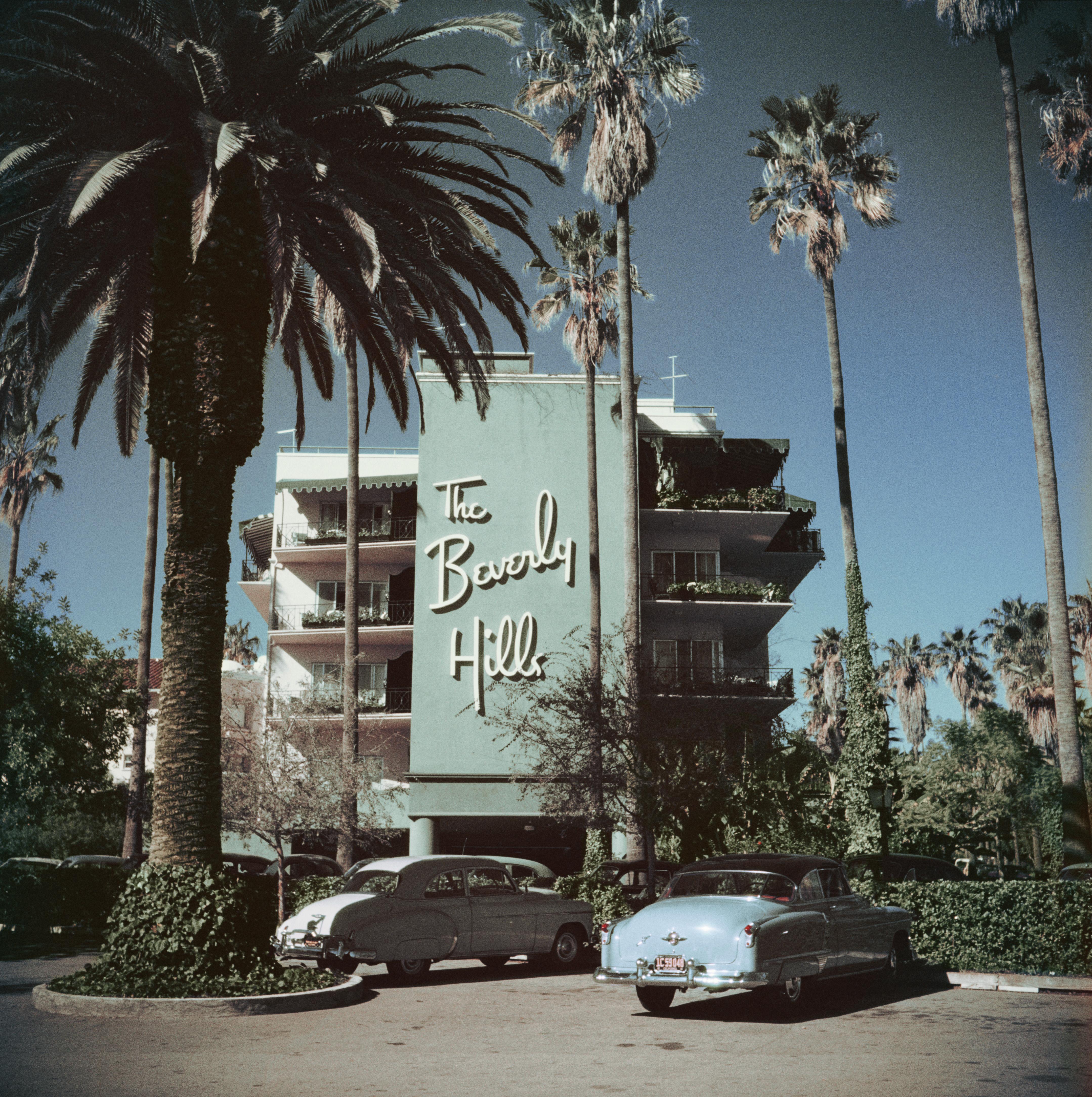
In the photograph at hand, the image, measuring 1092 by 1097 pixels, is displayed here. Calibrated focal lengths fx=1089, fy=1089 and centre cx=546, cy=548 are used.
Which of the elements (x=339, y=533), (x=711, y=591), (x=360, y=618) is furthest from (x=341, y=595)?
(x=711, y=591)

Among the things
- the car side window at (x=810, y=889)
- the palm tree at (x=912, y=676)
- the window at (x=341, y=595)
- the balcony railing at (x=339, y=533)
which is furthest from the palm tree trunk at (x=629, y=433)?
the palm tree at (x=912, y=676)

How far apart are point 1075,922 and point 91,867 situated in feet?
63.1

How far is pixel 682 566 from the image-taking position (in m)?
38.2

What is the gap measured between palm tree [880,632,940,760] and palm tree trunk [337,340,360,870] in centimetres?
3497

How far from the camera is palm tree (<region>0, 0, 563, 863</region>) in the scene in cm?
1220

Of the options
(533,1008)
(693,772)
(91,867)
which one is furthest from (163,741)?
(91,867)

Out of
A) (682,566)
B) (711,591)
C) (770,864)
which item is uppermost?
(682,566)

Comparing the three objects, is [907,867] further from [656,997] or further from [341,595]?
[341,595]

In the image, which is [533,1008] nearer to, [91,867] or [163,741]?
[163,741]

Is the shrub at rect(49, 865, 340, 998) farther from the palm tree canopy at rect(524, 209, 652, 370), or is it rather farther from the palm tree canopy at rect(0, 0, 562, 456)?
the palm tree canopy at rect(524, 209, 652, 370)

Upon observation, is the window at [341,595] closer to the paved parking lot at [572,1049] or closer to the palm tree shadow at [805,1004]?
the paved parking lot at [572,1049]

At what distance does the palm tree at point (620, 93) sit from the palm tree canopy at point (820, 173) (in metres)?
3.50

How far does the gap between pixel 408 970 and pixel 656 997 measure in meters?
4.14

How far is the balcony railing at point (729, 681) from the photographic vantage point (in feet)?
112
